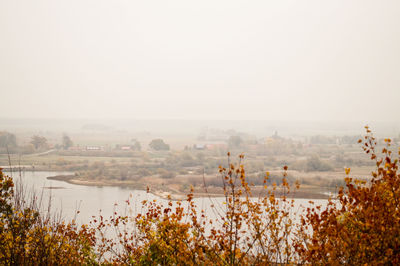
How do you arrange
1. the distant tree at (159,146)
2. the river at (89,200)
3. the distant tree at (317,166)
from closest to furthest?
the river at (89,200), the distant tree at (317,166), the distant tree at (159,146)

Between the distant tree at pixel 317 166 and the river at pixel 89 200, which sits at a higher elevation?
the distant tree at pixel 317 166

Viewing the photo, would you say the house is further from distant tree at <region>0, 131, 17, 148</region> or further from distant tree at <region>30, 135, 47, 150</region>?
distant tree at <region>0, 131, 17, 148</region>

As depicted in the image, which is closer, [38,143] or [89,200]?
[89,200]

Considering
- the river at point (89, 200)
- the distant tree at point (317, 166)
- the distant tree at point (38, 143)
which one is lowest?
the river at point (89, 200)

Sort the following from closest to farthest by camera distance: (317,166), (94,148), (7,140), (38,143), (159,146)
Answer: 1. (317,166)
2. (7,140)
3. (38,143)
4. (94,148)
5. (159,146)

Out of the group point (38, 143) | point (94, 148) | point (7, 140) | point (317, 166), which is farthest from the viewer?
point (94, 148)

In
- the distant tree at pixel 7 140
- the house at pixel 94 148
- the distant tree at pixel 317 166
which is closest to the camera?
the distant tree at pixel 317 166

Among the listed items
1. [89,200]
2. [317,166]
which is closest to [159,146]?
[317,166]

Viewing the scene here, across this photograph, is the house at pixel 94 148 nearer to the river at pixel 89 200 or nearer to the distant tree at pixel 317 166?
the river at pixel 89 200

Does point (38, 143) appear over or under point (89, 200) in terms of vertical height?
over

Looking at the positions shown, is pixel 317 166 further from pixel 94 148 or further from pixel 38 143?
pixel 94 148

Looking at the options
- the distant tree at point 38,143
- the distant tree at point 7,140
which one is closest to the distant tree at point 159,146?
the distant tree at point 38,143

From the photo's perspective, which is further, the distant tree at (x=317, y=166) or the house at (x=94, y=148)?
the house at (x=94, y=148)

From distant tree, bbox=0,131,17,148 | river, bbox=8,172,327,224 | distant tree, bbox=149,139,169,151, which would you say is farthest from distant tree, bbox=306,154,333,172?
distant tree, bbox=0,131,17,148
